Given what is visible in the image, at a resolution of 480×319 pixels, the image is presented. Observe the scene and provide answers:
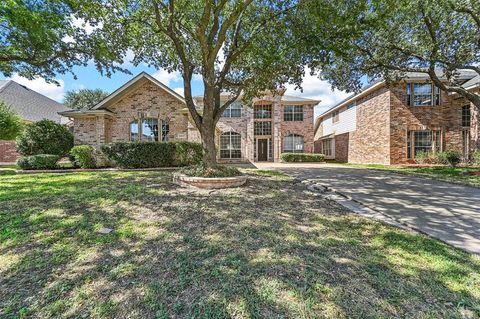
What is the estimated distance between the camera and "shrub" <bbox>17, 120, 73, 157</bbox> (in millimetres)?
15031

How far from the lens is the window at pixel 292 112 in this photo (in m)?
22.4

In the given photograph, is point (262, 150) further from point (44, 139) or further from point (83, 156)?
point (44, 139)

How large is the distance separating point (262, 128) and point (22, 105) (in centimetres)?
2537

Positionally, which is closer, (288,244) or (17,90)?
(288,244)

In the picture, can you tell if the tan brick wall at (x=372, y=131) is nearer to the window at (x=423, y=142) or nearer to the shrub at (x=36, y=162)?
the window at (x=423, y=142)

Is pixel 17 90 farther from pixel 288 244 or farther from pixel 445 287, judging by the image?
pixel 445 287

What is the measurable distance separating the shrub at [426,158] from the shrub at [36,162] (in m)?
23.9

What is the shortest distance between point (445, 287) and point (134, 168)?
42.2 ft

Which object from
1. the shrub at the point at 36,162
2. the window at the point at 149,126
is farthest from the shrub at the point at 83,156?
the window at the point at 149,126

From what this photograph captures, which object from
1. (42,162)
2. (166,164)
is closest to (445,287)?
(166,164)

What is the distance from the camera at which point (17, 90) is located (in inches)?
970

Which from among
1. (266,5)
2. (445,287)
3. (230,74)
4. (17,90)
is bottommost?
(445,287)

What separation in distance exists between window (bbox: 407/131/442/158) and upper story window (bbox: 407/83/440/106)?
7.48ft

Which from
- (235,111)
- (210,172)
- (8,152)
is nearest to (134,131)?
(235,111)
